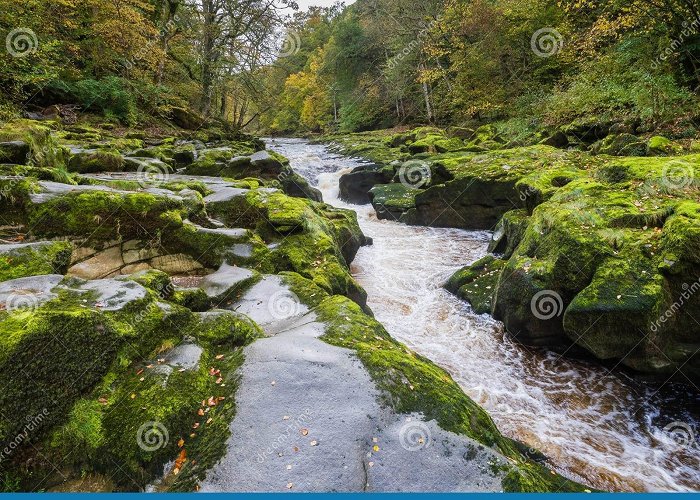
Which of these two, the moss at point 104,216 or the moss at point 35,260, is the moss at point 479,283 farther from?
the moss at point 35,260

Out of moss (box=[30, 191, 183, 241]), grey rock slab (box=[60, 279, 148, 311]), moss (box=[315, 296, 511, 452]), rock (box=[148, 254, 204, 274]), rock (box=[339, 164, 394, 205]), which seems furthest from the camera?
rock (box=[339, 164, 394, 205])

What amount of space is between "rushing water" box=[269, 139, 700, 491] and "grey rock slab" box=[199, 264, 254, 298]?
2969mm

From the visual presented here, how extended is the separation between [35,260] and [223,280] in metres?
2.07

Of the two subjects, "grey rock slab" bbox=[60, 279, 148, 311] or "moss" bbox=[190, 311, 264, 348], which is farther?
"moss" bbox=[190, 311, 264, 348]

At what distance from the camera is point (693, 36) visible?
45.2 feet

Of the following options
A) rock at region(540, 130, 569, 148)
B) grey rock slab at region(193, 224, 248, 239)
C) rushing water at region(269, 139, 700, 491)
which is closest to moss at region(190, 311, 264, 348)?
grey rock slab at region(193, 224, 248, 239)

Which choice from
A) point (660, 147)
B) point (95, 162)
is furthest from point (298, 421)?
point (660, 147)

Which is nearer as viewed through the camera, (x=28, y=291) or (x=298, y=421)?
(x=298, y=421)

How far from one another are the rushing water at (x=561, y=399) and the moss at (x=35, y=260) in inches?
198

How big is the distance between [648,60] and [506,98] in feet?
32.5

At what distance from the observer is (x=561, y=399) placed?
5504 millimetres

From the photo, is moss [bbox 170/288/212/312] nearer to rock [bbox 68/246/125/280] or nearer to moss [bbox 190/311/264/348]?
moss [bbox 190/311/264/348]

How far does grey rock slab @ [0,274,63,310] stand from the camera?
3473 mm

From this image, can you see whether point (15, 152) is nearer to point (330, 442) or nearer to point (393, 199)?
point (330, 442)
